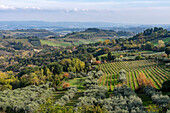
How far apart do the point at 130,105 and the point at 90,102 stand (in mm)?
8177

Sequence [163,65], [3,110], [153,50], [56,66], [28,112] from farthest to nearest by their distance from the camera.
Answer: [153,50] < [56,66] < [163,65] < [3,110] < [28,112]

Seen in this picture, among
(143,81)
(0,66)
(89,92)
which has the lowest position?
(0,66)

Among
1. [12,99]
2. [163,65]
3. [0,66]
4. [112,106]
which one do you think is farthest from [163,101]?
[0,66]

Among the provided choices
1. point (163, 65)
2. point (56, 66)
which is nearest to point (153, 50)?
point (163, 65)

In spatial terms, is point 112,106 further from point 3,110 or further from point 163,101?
point 3,110

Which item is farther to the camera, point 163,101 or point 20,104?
point 20,104

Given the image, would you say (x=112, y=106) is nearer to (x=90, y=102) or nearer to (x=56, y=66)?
(x=90, y=102)

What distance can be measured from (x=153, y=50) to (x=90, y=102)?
8553 centimetres

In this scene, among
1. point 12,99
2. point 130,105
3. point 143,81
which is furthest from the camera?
point 143,81

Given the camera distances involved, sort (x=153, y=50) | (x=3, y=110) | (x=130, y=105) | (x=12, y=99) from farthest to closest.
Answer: (x=153, y=50) < (x=12, y=99) < (x=3, y=110) < (x=130, y=105)

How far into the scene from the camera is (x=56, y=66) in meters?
74.1

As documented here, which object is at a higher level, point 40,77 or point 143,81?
point 143,81

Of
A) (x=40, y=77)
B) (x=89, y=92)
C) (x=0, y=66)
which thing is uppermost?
(x=89, y=92)

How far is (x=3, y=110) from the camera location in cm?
3325
